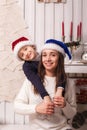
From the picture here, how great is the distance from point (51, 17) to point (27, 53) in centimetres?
50

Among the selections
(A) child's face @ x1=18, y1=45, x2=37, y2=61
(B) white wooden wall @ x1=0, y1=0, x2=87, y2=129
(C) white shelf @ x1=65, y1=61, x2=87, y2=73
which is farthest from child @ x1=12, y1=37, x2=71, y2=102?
(B) white wooden wall @ x1=0, y1=0, x2=87, y2=129

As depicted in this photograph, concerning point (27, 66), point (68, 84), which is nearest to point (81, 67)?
point (68, 84)

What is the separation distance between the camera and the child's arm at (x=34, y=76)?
1326mm

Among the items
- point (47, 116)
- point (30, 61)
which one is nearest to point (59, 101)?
point (47, 116)

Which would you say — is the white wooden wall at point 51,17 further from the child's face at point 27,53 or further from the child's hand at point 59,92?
the child's hand at point 59,92

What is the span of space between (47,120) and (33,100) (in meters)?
0.12

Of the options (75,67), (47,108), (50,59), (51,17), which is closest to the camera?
(47,108)

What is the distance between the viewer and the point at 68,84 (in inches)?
56.1

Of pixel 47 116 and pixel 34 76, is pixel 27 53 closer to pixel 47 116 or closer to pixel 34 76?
pixel 34 76

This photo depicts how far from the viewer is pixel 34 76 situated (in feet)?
4.51

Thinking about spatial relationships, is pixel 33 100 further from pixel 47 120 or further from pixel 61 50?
pixel 61 50

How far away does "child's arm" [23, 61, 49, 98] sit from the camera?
133 centimetres

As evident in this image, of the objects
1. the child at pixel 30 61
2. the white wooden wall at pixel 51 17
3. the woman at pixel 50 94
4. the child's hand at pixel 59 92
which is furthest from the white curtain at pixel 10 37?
the child's hand at pixel 59 92

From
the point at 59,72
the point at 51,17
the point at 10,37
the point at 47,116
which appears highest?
the point at 51,17
